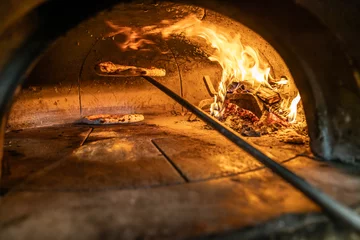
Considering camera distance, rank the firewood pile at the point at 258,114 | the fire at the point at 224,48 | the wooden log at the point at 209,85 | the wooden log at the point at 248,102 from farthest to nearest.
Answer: the wooden log at the point at 209,85, the wooden log at the point at 248,102, the fire at the point at 224,48, the firewood pile at the point at 258,114

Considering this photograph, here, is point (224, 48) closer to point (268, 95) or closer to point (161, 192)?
point (268, 95)

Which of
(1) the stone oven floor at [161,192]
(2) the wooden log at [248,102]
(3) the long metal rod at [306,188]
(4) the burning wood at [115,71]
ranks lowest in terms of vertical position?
(1) the stone oven floor at [161,192]

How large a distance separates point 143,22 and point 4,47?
5.62ft

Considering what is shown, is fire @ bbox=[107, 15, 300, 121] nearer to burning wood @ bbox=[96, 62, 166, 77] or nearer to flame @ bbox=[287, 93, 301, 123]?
flame @ bbox=[287, 93, 301, 123]

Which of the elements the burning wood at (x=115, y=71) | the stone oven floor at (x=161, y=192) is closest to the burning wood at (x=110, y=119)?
the burning wood at (x=115, y=71)

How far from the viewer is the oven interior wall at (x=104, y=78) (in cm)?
328

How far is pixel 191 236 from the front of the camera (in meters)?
1.24

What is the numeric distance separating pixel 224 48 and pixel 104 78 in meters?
1.70

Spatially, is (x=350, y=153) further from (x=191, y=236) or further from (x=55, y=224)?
(x=55, y=224)

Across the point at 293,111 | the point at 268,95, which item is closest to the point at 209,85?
the point at 268,95

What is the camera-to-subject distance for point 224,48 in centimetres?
345

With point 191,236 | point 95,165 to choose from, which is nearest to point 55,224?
point 191,236

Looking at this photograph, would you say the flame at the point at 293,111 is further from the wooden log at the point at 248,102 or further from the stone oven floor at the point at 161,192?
the stone oven floor at the point at 161,192

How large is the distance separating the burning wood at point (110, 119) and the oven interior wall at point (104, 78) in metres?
0.20
